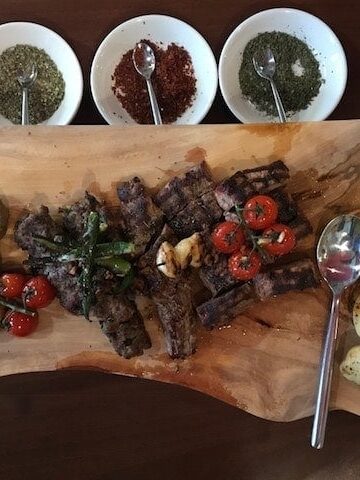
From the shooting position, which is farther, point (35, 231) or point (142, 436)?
point (142, 436)

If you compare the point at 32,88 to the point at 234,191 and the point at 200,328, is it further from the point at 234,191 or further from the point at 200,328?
the point at 200,328

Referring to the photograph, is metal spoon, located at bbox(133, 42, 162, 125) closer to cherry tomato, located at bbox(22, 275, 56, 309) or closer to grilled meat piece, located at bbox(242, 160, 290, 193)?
grilled meat piece, located at bbox(242, 160, 290, 193)

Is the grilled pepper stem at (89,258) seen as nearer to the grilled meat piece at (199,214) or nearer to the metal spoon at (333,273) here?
the grilled meat piece at (199,214)

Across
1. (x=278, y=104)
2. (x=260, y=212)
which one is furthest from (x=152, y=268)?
(x=278, y=104)

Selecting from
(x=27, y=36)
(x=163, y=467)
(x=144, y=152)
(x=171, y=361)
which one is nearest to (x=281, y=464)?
(x=163, y=467)

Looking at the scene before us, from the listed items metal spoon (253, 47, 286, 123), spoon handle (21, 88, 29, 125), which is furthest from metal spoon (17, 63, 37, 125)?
metal spoon (253, 47, 286, 123)

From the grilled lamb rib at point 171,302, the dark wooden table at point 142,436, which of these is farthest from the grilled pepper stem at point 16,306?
the grilled lamb rib at point 171,302

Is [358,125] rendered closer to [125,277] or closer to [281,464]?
[125,277]
